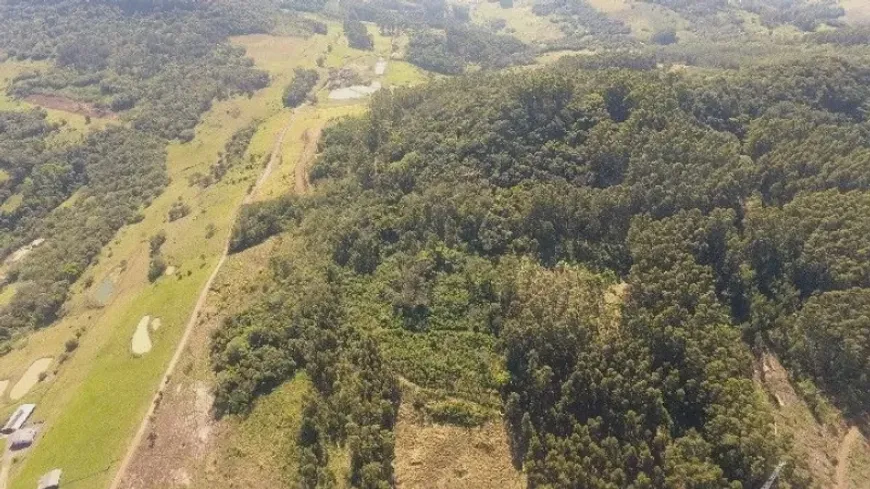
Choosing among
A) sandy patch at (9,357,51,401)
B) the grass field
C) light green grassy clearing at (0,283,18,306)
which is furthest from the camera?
light green grassy clearing at (0,283,18,306)

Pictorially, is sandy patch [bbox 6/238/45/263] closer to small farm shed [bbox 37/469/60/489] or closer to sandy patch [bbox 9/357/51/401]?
sandy patch [bbox 9/357/51/401]

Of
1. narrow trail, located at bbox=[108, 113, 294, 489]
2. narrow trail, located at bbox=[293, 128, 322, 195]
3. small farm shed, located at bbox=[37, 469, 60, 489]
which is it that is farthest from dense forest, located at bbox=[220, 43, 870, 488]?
small farm shed, located at bbox=[37, 469, 60, 489]

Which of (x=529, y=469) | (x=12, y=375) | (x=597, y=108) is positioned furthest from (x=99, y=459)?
(x=597, y=108)

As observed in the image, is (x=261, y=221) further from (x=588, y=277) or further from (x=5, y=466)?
(x=588, y=277)

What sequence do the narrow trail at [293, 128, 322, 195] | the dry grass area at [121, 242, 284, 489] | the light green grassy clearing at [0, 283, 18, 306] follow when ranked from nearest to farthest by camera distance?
1. the dry grass area at [121, 242, 284, 489]
2. the light green grassy clearing at [0, 283, 18, 306]
3. the narrow trail at [293, 128, 322, 195]

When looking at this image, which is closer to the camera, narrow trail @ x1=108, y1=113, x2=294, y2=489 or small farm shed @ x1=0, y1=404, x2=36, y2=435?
narrow trail @ x1=108, y1=113, x2=294, y2=489

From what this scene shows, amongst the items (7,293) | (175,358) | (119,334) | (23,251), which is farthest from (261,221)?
(23,251)

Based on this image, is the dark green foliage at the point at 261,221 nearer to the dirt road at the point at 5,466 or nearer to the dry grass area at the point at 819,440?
the dirt road at the point at 5,466
